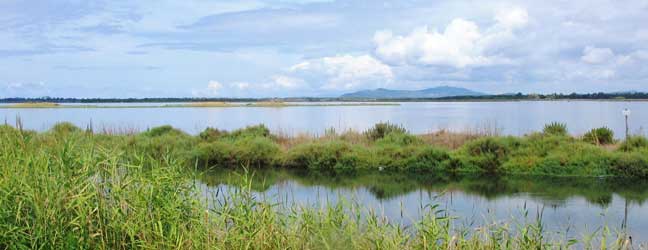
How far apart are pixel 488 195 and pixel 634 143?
→ 4.89 meters

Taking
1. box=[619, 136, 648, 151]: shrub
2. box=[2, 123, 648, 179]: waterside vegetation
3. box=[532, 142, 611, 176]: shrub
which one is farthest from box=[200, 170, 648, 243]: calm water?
box=[619, 136, 648, 151]: shrub

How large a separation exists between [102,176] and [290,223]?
5.47 feet

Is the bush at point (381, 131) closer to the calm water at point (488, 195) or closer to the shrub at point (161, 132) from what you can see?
the calm water at point (488, 195)

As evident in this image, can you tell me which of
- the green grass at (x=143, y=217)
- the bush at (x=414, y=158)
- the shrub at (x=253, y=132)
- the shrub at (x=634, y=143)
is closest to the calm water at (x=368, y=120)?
the shrub at (x=253, y=132)

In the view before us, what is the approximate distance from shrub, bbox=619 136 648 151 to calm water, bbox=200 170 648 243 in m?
1.65

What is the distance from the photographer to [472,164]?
15.5 m

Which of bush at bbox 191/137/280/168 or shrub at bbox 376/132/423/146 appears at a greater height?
shrub at bbox 376/132/423/146

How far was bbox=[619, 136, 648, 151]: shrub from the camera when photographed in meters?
14.9

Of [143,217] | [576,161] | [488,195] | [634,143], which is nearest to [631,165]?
[576,161]

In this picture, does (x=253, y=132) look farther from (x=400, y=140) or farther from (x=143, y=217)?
(x=143, y=217)

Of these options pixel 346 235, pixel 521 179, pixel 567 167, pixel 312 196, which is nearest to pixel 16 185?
pixel 346 235

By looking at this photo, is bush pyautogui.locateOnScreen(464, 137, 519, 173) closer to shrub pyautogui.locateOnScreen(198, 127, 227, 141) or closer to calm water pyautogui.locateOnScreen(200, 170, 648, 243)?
calm water pyautogui.locateOnScreen(200, 170, 648, 243)

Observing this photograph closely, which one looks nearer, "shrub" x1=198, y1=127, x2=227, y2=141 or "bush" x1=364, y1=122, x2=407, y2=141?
"bush" x1=364, y1=122, x2=407, y2=141

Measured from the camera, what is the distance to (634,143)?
1502 cm
